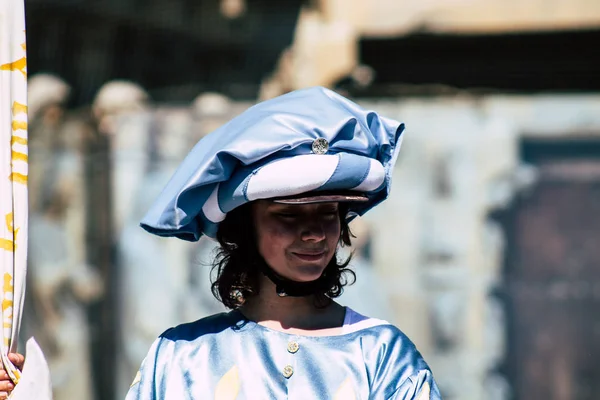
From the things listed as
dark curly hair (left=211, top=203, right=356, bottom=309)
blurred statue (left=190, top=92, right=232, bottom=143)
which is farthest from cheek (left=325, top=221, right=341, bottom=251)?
blurred statue (left=190, top=92, right=232, bottom=143)

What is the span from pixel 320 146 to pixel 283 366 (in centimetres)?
46

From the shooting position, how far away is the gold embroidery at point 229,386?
2.62 meters

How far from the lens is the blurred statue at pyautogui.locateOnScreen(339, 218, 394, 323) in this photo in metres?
5.66

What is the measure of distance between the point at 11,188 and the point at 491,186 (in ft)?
10.7

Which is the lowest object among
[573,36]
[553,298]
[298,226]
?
[553,298]

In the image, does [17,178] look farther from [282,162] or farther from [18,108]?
[282,162]

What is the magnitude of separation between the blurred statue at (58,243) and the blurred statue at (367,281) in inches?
45.9

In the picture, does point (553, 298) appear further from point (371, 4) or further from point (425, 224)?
point (371, 4)

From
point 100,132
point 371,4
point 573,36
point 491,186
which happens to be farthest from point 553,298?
point 100,132

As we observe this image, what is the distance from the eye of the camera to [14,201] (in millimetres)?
2766

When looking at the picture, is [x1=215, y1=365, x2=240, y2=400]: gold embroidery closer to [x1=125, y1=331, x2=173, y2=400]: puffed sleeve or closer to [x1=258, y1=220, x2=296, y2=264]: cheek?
[x1=125, y1=331, x2=173, y2=400]: puffed sleeve

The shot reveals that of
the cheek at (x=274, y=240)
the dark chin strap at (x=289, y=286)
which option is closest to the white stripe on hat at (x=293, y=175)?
the cheek at (x=274, y=240)

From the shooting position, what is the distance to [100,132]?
5.77m

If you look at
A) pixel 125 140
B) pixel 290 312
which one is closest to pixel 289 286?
pixel 290 312
